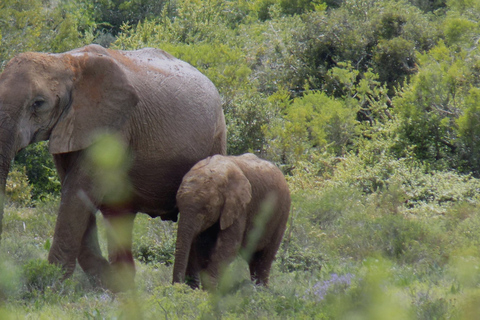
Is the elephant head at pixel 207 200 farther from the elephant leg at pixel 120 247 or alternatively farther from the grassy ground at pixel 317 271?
the elephant leg at pixel 120 247

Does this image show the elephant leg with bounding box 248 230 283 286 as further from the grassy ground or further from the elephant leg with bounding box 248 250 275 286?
the grassy ground

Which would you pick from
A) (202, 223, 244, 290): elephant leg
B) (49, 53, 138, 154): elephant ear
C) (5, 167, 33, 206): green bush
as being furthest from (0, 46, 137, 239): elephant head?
(5, 167, 33, 206): green bush

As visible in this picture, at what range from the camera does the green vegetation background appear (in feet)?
19.3

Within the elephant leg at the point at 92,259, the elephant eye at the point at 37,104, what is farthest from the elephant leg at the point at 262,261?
the elephant eye at the point at 37,104

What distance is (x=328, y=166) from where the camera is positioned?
15.8m

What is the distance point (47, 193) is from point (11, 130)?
9329mm

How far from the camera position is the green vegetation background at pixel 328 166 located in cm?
587

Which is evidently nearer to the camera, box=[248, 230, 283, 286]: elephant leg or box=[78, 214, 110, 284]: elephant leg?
box=[78, 214, 110, 284]: elephant leg

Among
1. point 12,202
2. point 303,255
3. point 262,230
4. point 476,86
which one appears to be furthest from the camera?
point 476,86

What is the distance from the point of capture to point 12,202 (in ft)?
43.9

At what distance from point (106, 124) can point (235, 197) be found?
3.98 feet

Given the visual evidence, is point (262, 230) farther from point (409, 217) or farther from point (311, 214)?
point (409, 217)

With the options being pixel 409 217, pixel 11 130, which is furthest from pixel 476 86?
pixel 11 130

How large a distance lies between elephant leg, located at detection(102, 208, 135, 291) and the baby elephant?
2.55 feet
